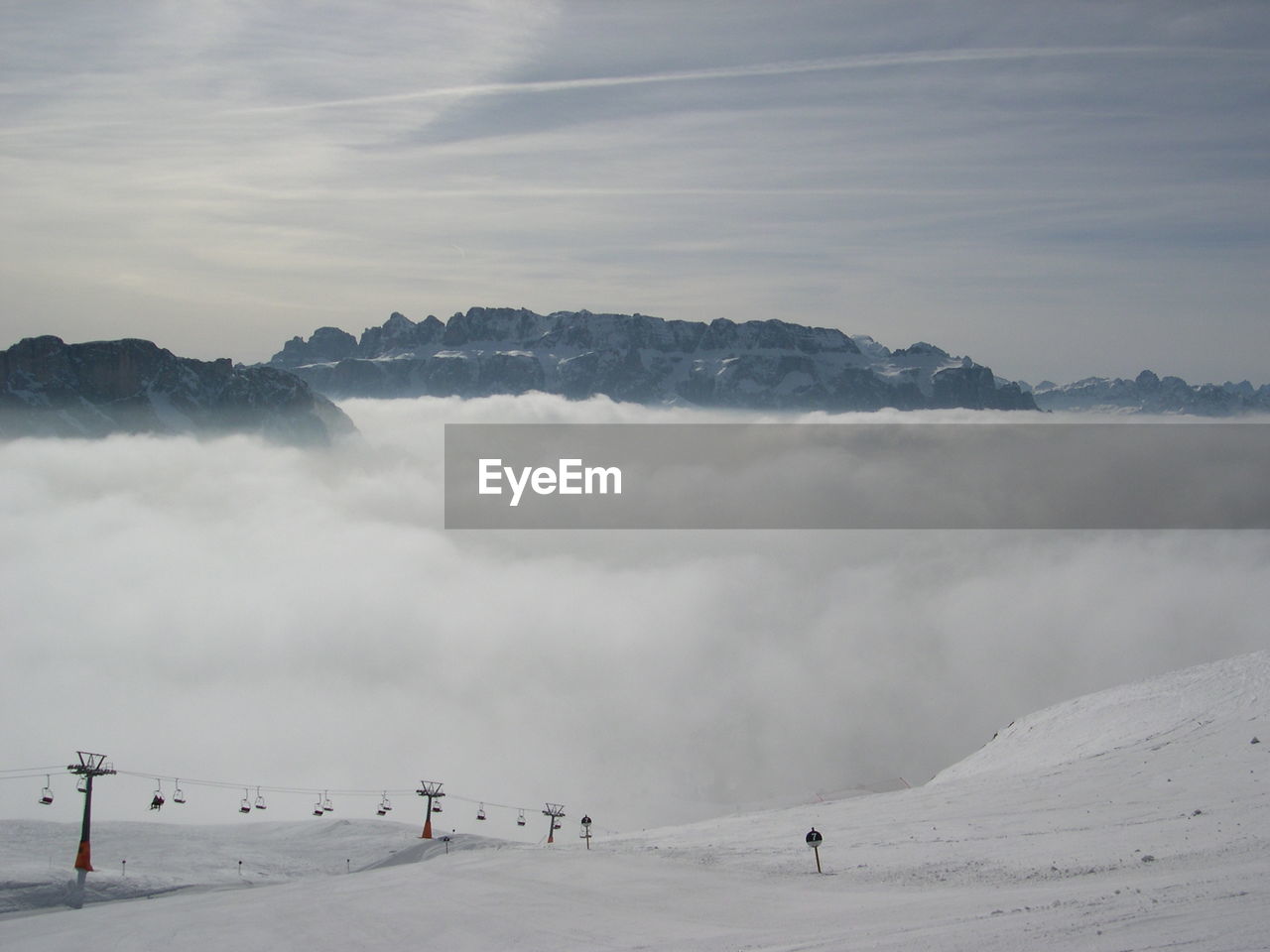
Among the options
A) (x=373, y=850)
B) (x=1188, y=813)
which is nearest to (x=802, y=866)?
(x=1188, y=813)

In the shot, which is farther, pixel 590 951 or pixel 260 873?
pixel 260 873

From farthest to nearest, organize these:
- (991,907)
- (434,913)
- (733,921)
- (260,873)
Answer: (260,873), (434,913), (733,921), (991,907)

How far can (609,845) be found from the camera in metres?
49.4

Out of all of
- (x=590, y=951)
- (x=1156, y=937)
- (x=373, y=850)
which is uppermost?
(x=1156, y=937)

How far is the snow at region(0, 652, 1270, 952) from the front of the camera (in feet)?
77.8

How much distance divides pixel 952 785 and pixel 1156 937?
3319 centimetres

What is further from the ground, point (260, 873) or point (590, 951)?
point (590, 951)

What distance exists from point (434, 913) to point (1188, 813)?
2793 centimetres

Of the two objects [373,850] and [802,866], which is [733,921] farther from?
[373,850]

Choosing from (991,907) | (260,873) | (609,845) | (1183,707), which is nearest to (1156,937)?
(991,907)

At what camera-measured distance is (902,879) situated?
32.1 m

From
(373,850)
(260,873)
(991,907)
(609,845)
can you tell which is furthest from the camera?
(373,850)

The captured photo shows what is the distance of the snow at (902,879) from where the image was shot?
77.8 feet

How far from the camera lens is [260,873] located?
6981 centimetres
